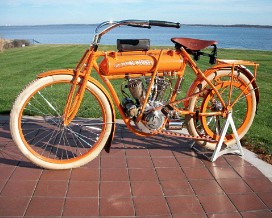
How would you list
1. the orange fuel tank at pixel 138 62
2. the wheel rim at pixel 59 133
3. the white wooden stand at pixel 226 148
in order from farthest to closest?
the white wooden stand at pixel 226 148, the wheel rim at pixel 59 133, the orange fuel tank at pixel 138 62

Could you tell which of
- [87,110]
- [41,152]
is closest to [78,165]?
[41,152]

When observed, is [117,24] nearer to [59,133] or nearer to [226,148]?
[59,133]

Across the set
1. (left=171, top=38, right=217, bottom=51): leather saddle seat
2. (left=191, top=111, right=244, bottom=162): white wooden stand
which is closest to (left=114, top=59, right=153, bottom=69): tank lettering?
(left=171, top=38, right=217, bottom=51): leather saddle seat

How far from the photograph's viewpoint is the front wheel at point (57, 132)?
11.9ft

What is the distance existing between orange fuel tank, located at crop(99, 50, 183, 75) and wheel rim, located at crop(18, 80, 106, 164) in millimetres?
365

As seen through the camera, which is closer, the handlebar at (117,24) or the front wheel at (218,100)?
the handlebar at (117,24)

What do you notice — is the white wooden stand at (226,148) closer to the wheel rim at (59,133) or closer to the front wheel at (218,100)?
the front wheel at (218,100)

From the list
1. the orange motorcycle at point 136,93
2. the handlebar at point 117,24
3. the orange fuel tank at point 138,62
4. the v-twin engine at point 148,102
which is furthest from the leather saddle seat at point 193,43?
the v-twin engine at point 148,102

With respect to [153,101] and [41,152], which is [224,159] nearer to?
[153,101]

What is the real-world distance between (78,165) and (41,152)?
67 cm

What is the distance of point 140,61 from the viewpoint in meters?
3.79

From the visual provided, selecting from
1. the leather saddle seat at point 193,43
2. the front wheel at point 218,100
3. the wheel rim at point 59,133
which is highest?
the leather saddle seat at point 193,43

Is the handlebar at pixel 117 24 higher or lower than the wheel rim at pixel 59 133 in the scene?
higher

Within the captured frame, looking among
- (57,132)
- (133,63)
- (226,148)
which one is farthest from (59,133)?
(226,148)
